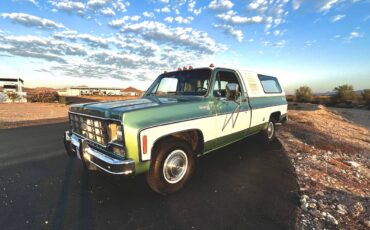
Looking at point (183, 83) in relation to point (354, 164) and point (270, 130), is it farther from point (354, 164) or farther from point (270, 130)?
point (354, 164)

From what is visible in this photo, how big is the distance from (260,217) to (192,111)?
1806 mm

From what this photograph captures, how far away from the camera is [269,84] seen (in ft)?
22.4

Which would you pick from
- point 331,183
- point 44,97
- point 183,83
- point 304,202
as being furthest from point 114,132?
point 44,97

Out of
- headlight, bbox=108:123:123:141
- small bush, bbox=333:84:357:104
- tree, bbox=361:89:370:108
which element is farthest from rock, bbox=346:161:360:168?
small bush, bbox=333:84:357:104

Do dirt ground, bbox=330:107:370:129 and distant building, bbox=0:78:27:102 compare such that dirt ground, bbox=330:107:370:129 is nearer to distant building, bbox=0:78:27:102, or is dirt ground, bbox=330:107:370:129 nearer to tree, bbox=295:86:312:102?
tree, bbox=295:86:312:102

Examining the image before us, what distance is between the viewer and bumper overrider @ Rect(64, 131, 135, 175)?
2.99 m

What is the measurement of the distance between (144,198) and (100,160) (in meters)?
0.94

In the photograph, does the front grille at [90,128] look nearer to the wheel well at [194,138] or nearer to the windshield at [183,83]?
the wheel well at [194,138]

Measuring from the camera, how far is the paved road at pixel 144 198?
9.67 ft

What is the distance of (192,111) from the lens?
377cm

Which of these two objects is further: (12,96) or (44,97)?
(44,97)

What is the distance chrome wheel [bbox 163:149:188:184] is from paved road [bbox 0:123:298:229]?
0.27m

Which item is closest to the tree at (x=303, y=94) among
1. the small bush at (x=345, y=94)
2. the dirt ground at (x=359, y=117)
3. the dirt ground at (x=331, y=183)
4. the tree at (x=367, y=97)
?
the small bush at (x=345, y=94)

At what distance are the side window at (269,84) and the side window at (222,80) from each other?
1430 mm
